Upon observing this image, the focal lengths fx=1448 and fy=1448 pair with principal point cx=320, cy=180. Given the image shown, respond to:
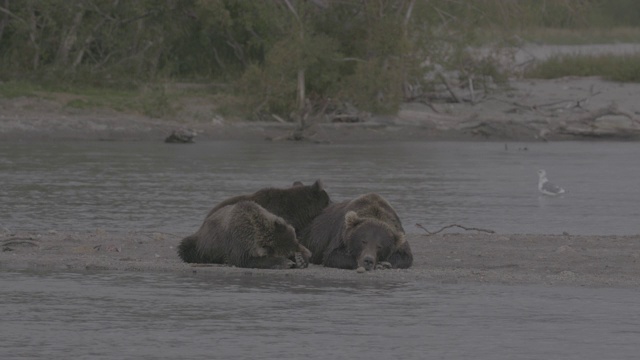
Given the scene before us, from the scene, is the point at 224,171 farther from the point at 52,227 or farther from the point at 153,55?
the point at 153,55

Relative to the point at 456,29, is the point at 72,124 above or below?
below

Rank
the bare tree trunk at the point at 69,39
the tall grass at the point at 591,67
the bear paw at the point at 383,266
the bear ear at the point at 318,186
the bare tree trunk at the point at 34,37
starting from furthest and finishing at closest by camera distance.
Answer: the tall grass at the point at 591,67 < the bare tree trunk at the point at 69,39 < the bare tree trunk at the point at 34,37 < the bear ear at the point at 318,186 < the bear paw at the point at 383,266

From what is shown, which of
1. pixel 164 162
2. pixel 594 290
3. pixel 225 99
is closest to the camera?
pixel 594 290

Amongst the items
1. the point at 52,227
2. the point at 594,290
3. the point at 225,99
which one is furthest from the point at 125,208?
the point at 225,99

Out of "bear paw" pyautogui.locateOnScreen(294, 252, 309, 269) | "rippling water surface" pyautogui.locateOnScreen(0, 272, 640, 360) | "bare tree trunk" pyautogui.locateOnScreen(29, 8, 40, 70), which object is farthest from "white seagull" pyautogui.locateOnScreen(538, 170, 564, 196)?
"bare tree trunk" pyautogui.locateOnScreen(29, 8, 40, 70)

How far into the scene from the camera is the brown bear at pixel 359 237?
11.0 meters

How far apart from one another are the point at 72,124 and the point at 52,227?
54.5 ft

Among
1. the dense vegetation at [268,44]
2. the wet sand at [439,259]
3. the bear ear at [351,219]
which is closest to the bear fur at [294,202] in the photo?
the wet sand at [439,259]

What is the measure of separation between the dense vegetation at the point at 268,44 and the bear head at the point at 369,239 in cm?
2236

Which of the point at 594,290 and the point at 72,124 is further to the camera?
the point at 72,124

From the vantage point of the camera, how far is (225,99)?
113 feet

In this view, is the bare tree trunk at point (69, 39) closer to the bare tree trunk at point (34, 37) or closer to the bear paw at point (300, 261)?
the bare tree trunk at point (34, 37)

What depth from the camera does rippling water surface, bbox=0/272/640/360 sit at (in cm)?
812

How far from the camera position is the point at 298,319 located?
9102 mm
